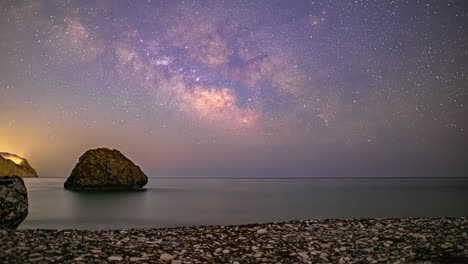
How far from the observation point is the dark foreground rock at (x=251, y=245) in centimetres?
959

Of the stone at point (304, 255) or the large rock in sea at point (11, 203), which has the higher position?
Result: the large rock in sea at point (11, 203)

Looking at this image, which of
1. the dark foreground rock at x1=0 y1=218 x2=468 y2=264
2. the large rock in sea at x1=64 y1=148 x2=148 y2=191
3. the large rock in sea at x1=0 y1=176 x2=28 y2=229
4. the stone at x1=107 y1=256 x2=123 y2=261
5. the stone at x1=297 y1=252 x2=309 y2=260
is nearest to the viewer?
the stone at x1=107 y1=256 x2=123 y2=261

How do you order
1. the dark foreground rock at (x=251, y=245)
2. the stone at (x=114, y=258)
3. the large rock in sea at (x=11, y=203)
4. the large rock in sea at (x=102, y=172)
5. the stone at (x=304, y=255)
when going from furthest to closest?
the large rock in sea at (x=102, y=172), the large rock in sea at (x=11, y=203), the stone at (x=304, y=255), the dark foreground rock at (x=251, y=245), the stone at (x=114, y=258)

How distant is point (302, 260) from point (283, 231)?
3774mm

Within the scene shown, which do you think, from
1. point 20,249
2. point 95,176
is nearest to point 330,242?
point 20,249

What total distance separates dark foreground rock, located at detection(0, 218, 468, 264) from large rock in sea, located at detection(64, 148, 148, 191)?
85.1 m

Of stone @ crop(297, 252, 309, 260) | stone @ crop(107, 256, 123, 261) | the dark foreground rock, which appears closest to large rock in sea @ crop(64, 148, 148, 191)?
the dark foreground rock

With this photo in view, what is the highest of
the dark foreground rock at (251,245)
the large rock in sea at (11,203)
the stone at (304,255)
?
the large rock in sea at (11,203)

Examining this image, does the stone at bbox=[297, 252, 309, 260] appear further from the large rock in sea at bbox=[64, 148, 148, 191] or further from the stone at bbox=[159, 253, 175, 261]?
the large rock in sea at bbox=[64, 148, 148, 191]

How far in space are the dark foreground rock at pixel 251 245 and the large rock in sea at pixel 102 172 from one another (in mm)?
85130

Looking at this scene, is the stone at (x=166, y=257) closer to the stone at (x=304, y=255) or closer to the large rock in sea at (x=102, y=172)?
the stone at (x=304, y=255)

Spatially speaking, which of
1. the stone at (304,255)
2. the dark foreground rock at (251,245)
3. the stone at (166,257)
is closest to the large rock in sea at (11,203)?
the dark foreground rock at (251,245)

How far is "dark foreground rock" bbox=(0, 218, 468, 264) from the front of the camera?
31.4 ft

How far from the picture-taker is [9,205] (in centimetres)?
1405
